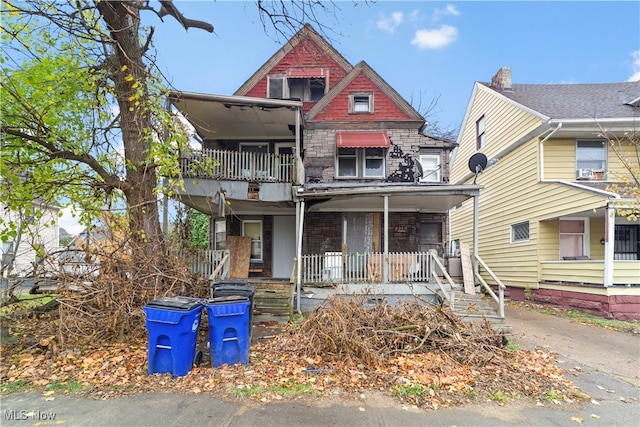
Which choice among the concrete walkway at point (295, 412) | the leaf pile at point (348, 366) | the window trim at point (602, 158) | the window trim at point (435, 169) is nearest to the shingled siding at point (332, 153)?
the window trim at point (435, 169)

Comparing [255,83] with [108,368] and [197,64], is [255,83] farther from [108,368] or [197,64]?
[108,368]

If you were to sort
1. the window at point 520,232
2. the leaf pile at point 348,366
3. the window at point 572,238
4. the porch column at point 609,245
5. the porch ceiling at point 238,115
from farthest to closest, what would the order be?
the window at point 520,232 → the window at point 572,238 → the porch ceiling at point 238,115 → the porch column at point 609,245 → the leaf pile at point 348,366

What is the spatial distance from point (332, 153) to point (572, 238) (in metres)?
9.31

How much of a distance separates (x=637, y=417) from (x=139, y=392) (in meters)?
6.48

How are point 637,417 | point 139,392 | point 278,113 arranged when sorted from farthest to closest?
point 278,113
point 139,392
point 637,417

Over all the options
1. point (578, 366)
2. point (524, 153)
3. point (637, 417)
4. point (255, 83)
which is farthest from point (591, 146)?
point (255, 83)

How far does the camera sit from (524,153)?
13.4 metres

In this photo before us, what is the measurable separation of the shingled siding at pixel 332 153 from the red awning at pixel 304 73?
112 inches

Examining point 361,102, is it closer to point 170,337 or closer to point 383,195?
point 383,195

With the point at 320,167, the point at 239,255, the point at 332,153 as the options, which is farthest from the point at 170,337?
the point at 332,153

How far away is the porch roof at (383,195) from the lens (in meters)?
10.2

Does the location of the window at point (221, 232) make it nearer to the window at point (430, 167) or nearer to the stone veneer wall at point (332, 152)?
the stone veneer wall at point (332, 152)

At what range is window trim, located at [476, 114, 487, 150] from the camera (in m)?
17.1

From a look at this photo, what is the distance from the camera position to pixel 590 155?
41.0 feet
